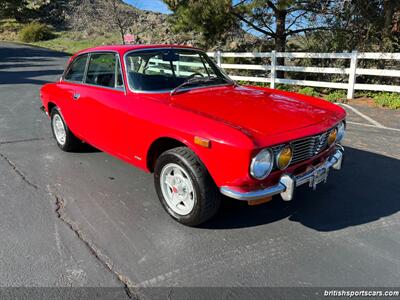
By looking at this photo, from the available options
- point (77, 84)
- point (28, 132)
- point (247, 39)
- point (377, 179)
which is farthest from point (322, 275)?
point (247, 39)

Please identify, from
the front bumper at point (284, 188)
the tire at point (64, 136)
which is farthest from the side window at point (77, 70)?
the front bumper at point (284, 188)

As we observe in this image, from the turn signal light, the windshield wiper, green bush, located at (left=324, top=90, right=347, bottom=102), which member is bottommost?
green bush, located at (left=324, top=90, right=347, bottom=102)

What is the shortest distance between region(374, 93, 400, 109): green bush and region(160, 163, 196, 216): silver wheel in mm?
7689

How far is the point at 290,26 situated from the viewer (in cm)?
1338

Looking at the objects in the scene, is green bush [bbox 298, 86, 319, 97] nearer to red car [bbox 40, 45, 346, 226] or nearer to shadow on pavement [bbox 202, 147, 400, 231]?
shadow on pavement [bbox 202, 147, 400, 231]

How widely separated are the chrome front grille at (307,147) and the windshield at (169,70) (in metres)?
1.55

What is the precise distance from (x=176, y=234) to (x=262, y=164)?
1.05m

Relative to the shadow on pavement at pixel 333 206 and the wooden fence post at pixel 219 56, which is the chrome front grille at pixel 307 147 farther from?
the wooden fence post at pixel 219 56

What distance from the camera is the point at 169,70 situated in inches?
171

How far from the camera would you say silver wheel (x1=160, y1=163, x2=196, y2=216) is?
3.36m

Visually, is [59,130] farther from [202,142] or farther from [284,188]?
[284,188]

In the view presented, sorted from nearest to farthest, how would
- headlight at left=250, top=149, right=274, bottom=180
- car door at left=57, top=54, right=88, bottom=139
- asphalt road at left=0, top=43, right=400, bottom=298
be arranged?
asphalt road at left=0, top=43, right=400, bottom=298 → headlight at left=250, top=149, right=274, bottom=180 → car door at left=57, top=54, right=88, bottom=139

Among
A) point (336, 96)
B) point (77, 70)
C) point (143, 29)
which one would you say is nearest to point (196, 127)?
point (77, 70)

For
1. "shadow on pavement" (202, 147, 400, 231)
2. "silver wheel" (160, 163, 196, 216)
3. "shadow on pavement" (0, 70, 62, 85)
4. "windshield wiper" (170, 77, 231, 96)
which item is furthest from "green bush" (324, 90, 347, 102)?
"shadow on pavement" (0, 70, 62, 85)
